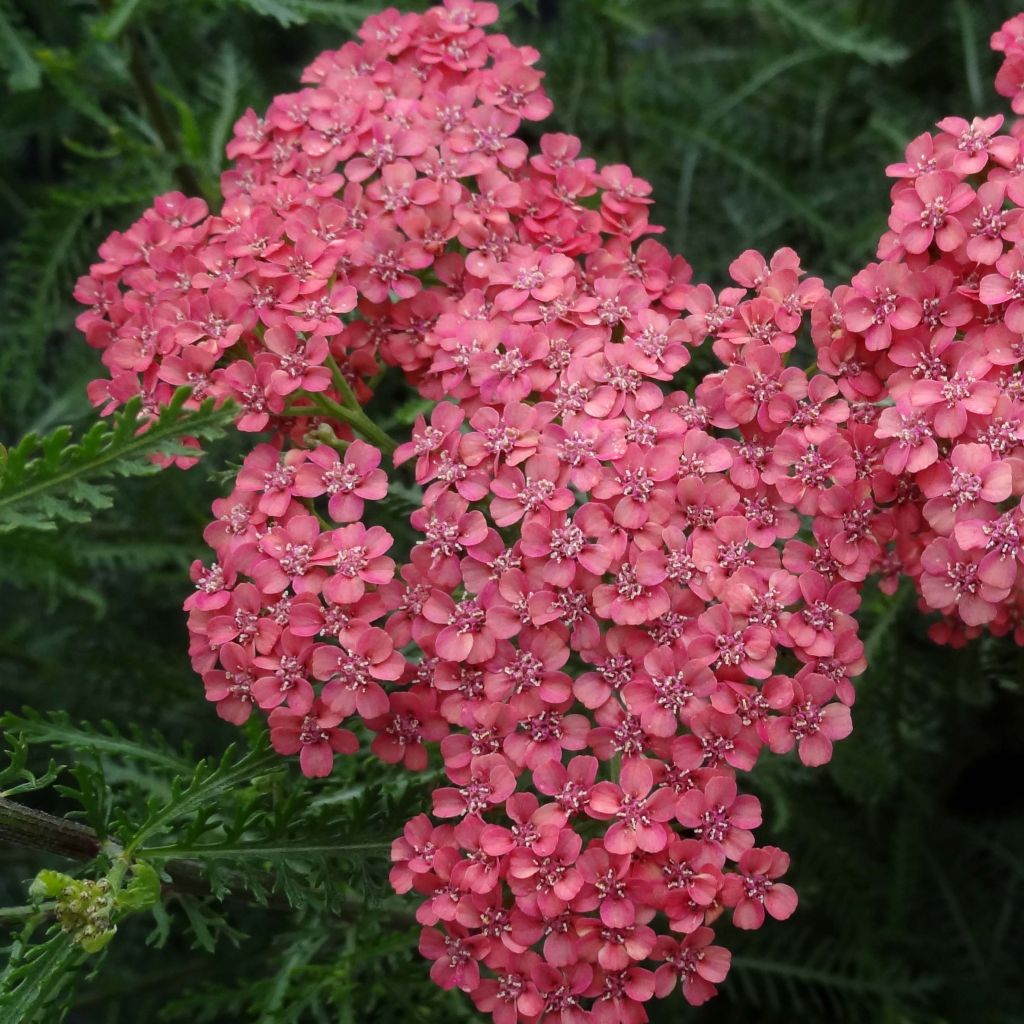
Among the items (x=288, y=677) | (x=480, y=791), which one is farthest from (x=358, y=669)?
(x=480, y=791)

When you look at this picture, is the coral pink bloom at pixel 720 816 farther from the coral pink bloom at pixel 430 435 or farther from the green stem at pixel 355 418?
the green stem at pixel 355 418

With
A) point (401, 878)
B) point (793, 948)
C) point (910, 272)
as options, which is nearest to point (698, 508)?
point (910, 272)

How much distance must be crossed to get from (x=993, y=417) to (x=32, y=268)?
6.10 ft

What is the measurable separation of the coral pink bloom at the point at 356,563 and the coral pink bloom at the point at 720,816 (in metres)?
0.45

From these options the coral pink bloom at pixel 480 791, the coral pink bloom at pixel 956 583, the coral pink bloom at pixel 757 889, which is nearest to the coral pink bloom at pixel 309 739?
the coral pink bloom at pixel 480 791

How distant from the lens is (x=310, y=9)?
2139mm

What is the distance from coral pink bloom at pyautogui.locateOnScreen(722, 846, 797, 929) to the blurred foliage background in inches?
18.0

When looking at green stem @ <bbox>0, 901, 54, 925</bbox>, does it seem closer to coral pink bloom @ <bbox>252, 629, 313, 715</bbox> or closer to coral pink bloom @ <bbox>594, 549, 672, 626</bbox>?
coral pink bloom @ <bbox>252, 629, 313, 715</bbox>

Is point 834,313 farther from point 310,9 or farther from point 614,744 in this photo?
point 310,9

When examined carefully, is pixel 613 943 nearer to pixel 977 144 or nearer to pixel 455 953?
pixel 455 953

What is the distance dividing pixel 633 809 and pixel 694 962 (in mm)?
205

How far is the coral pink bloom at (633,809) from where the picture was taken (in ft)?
4.47

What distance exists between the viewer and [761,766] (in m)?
2.01

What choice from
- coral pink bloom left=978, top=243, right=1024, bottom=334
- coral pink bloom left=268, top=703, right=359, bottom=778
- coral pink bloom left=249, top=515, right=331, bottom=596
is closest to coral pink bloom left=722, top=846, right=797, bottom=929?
coral pink bloom left=268, top=703, right=359, bottom=778
